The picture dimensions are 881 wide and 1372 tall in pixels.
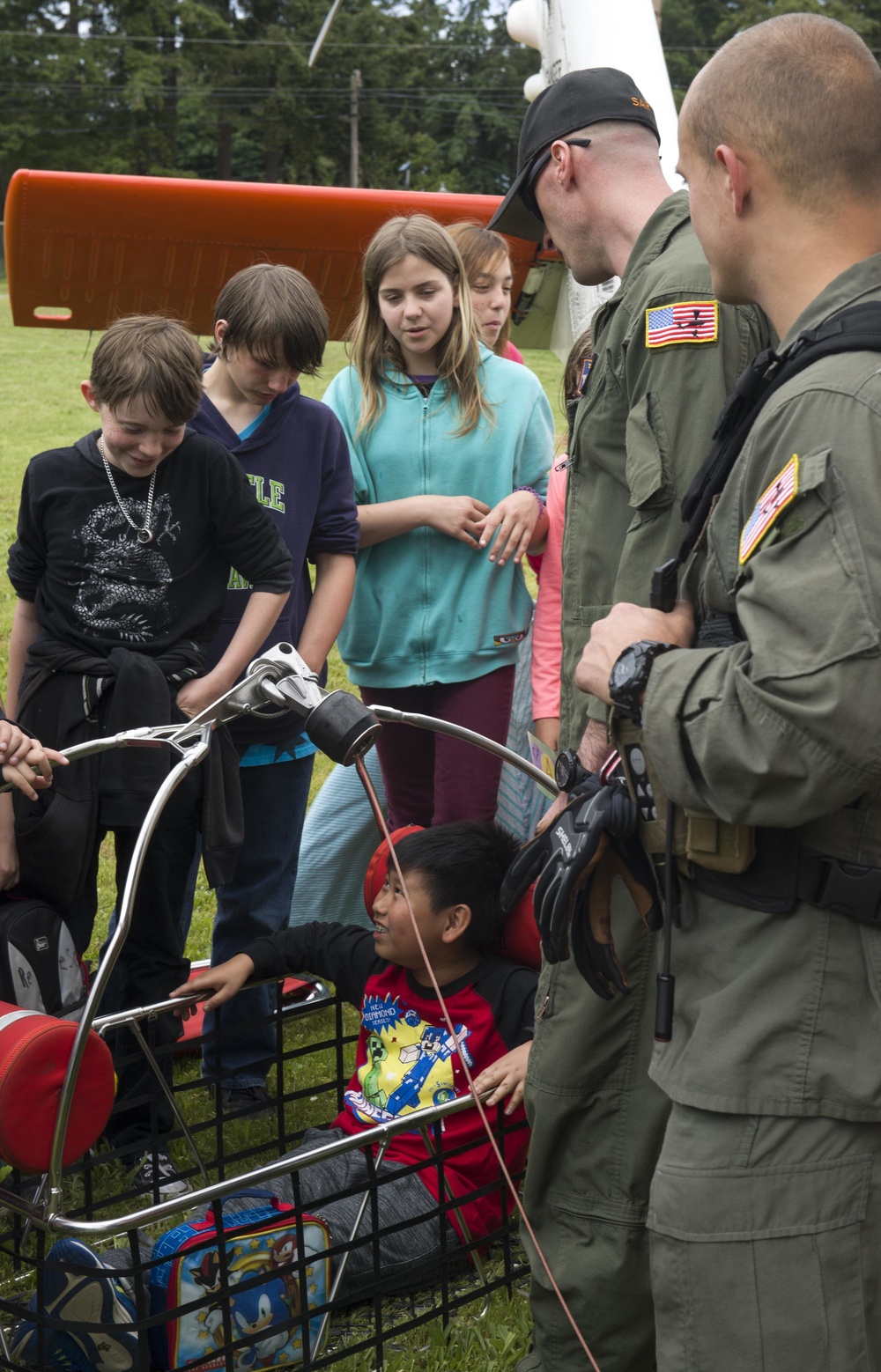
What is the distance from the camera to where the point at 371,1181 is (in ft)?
7.95

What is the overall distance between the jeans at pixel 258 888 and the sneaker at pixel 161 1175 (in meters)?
0.29

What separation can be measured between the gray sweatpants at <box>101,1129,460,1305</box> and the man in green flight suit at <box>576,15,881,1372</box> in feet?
3.21

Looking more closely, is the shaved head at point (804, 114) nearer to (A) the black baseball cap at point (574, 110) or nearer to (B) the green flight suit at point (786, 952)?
(B) the green flight suit at point (786, 952)

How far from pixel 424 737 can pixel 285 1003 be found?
3.39 feet

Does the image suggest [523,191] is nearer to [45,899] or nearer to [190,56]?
[45,899]

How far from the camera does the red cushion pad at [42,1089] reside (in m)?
2.21

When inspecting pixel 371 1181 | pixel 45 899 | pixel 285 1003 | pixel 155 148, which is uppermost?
pixel 155 148

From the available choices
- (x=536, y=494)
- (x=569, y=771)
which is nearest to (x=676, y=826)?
(x=569, y=771)

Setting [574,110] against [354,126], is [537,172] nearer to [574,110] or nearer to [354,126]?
[574,110]

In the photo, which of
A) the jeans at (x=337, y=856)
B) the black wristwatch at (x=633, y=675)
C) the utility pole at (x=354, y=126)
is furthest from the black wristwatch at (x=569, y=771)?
the utility pole at (x=354, y=126)

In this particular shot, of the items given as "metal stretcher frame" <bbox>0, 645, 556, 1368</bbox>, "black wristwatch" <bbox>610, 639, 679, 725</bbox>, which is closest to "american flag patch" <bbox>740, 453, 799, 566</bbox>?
"black wristwatch" <bbox>610, 639, 679, 725</bbox>

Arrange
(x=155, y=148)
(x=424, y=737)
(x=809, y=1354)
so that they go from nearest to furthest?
(x=809, y=1354)
(x=424, y=737)
(x=155, y=148)

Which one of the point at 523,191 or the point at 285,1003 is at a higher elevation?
the point at 523,191

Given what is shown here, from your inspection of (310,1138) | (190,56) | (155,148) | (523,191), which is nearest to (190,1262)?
(310,1138)
